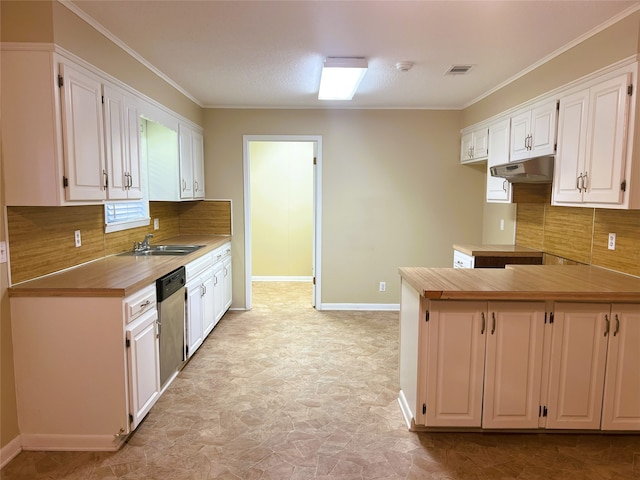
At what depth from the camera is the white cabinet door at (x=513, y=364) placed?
2404mm

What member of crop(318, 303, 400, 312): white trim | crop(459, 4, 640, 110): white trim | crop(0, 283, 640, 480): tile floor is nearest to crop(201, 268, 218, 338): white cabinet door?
crop(0, 283, 640, 480): tile floor

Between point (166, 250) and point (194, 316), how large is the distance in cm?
71

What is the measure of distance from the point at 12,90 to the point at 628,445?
4.04m

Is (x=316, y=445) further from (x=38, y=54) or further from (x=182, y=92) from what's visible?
(x=182, y=92)

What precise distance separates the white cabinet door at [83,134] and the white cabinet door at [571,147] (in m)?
3.17

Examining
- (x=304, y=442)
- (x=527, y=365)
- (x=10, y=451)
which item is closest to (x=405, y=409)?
(x=304, y=442)

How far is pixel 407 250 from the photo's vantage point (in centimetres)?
523

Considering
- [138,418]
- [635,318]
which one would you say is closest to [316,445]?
[138,418]

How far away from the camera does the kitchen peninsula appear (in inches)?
94.3

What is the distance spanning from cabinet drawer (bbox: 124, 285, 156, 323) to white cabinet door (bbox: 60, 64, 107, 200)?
0.65 m

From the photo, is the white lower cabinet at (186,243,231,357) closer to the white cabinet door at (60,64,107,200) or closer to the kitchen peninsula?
the white cabinet door at (60,64,107,200)

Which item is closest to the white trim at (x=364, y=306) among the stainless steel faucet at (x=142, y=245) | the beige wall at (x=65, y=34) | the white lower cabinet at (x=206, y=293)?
the white lower cabinet at (x=206, y=293)

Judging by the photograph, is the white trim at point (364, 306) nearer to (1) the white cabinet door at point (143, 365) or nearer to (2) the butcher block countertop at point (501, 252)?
(2) the butcher block countertop at point (501, 252)

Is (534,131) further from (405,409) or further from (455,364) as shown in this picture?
(405,409)
